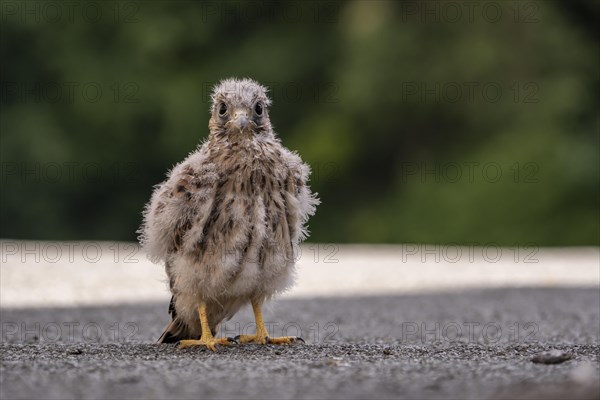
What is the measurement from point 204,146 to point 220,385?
1913mm

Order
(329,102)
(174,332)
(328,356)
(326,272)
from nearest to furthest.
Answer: (328,356) → (174,332) → (326,272) → (329,102)

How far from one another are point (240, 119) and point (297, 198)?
52 centimetres

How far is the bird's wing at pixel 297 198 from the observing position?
17.0ft

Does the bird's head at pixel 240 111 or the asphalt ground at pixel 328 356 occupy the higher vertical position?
the bird's head at pixel 240 111

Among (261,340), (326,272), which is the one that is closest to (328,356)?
(261,340)

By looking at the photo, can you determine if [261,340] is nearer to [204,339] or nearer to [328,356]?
[204,339]

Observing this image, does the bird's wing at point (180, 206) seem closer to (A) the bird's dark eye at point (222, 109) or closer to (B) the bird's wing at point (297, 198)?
(A) the bird's dark eye at point (222, 109)

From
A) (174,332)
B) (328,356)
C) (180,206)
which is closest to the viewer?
(328,356)

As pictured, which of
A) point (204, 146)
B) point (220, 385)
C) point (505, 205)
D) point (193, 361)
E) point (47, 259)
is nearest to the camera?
point (220, 385)

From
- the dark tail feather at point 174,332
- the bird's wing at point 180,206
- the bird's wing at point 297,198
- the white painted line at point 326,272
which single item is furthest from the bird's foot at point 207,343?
the white painted line at point 326,272

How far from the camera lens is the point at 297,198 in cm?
521

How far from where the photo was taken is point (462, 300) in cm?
930

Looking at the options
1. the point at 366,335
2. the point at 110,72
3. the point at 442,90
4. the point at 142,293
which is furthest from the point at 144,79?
the point at 366,335

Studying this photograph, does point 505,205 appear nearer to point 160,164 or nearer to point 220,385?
point 160,164
